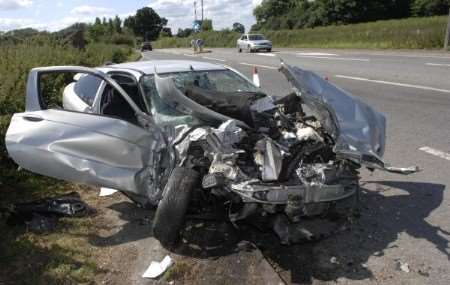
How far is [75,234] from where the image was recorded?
14.8ft

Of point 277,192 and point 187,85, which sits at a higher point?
point 187,85

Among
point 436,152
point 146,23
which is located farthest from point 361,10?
point 146,23

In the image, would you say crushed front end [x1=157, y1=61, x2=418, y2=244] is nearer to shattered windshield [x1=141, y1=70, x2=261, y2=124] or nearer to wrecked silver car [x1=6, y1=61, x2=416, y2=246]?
wrecked silver car [x1=6, y1=61, x2=416, y2=246]

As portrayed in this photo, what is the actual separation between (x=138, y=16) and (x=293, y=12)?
65.2 meters

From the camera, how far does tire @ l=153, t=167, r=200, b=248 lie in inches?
151

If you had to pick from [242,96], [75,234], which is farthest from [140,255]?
[242,96]

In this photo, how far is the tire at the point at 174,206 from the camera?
12.6 feet

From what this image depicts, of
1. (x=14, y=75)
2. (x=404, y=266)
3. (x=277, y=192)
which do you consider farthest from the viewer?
(x=14, y=75)

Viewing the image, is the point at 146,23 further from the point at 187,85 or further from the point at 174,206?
the point at 174,206

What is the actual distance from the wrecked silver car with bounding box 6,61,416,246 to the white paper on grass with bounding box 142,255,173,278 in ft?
0.57

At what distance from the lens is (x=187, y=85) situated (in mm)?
5172

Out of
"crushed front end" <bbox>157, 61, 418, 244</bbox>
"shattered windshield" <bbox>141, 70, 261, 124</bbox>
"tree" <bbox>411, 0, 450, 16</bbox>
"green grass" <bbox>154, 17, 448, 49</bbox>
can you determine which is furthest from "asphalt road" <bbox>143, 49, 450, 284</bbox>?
"tree" <bbox>411, 0, 450, 16</bbox>

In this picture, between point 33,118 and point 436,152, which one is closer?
point 33,118

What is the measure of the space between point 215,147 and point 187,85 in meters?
1.50
